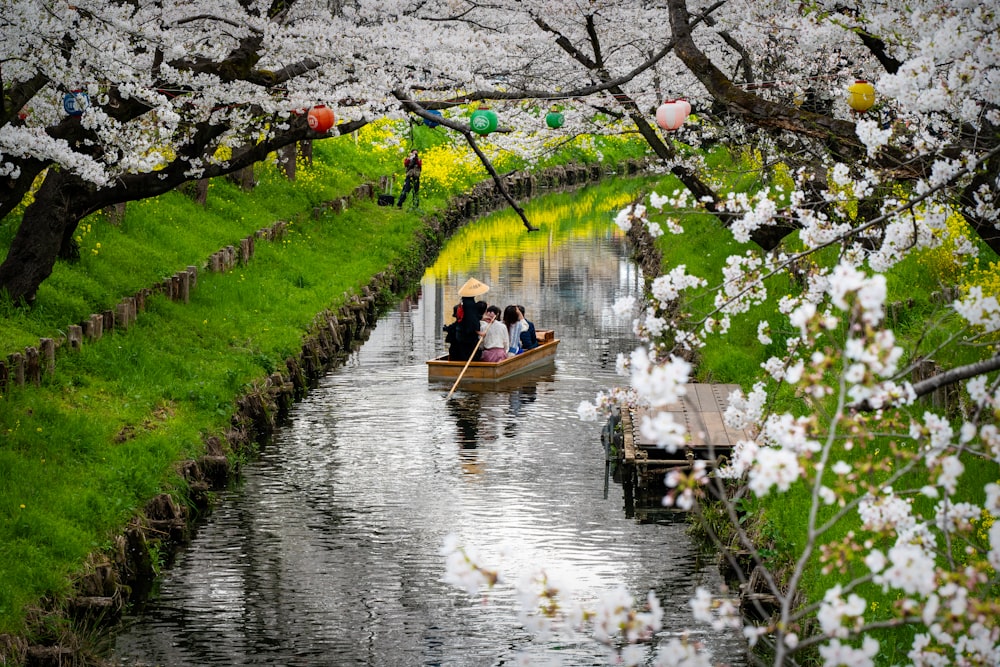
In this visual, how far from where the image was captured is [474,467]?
1608 centimetres

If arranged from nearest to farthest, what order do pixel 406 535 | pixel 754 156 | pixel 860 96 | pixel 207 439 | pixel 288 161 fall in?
1. pixel 860 96
2. pixel 406 535
3. pixel 207 439
4. pixel 754 156
5. pixel 288 161

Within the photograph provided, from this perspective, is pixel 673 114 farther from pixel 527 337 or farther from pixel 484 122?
pixel 527 337

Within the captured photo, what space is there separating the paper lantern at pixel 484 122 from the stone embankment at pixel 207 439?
4.95 metres

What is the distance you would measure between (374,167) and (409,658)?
108 ft

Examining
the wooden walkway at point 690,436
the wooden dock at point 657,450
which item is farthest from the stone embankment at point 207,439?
the wooden walkway at point 690,436

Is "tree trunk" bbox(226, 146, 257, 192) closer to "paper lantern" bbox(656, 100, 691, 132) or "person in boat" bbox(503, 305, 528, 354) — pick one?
"person in boat" bbox(503, 305, 528, 354)

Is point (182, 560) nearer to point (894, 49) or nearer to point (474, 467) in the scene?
point (474, 467)

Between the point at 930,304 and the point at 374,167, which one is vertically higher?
the point at 374,167

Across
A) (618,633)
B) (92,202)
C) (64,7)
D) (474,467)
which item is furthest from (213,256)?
(618,633)

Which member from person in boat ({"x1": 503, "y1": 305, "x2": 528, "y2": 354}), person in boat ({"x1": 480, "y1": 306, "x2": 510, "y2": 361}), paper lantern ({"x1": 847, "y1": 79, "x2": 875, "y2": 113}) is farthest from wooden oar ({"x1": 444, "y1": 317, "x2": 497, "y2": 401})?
paper lantern ({"x1": 847, "y1": 79, "x2": 875, "y2": 113})

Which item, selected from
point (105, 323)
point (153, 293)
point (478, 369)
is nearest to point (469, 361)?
point (478, 369)

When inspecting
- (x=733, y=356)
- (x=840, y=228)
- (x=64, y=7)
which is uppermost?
(x=64, y=7)

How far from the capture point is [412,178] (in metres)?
37.1

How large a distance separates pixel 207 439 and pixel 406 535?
3.06 meters
